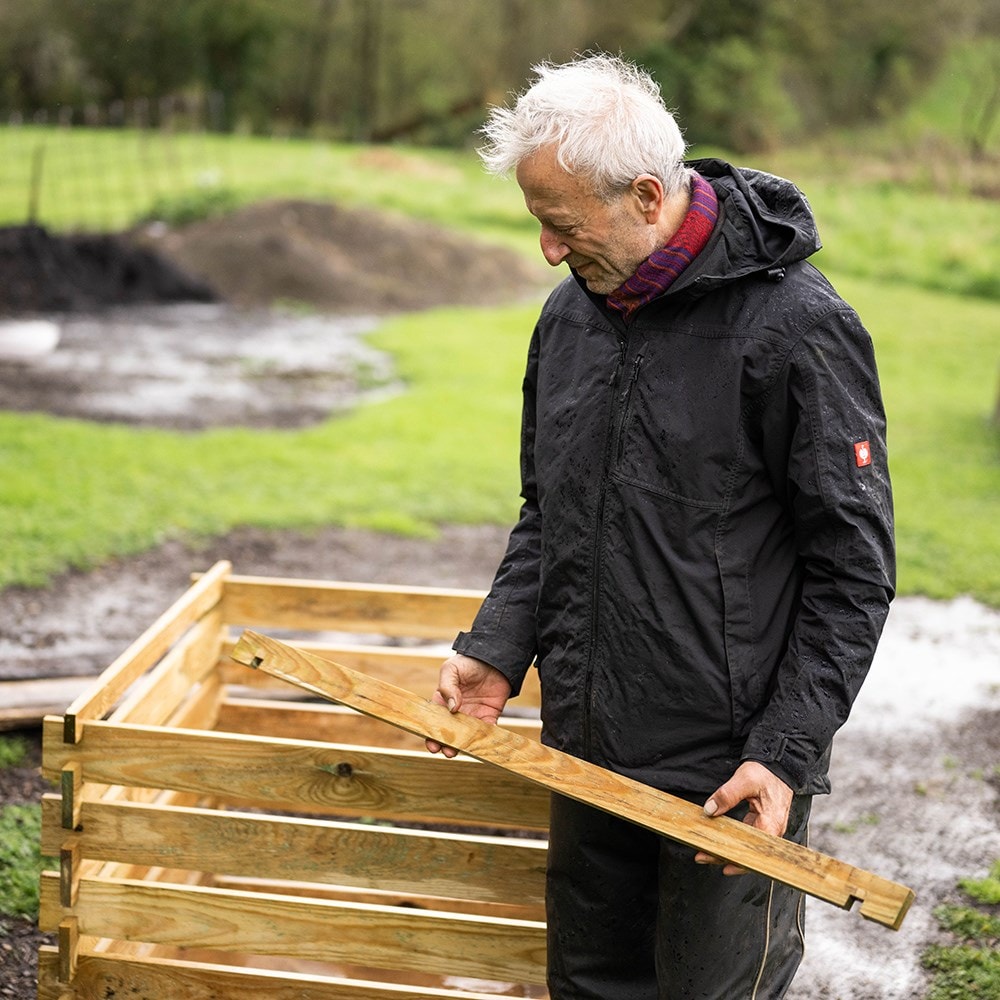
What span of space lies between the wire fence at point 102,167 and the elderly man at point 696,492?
1612 cm

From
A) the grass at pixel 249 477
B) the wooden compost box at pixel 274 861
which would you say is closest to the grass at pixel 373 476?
the grass at pixel 249 477

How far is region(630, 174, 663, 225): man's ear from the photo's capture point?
7.22 feet

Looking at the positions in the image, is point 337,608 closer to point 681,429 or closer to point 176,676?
point 176,676

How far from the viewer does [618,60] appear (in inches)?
97.5

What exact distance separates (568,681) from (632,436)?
1.67 ft

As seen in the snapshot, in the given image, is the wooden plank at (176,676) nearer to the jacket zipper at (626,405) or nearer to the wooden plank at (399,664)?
the wooden plank at (399,664)

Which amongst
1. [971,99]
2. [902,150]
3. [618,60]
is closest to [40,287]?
[618,60]

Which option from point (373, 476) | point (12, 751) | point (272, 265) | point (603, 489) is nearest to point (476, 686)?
point (603, 489)

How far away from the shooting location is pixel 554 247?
2.32 meters

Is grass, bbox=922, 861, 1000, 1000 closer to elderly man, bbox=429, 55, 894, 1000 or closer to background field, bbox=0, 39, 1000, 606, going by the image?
elderly man, bbox=429, 55, 894, 1000

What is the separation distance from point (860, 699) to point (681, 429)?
390cm

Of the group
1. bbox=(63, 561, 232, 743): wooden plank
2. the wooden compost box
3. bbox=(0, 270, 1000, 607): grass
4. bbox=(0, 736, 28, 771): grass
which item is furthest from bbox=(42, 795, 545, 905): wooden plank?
bbox=(0, 270, 1000, 607): grass

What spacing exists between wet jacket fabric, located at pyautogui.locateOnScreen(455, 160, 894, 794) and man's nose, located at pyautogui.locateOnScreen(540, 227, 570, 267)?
143mm

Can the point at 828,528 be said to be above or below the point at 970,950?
above
